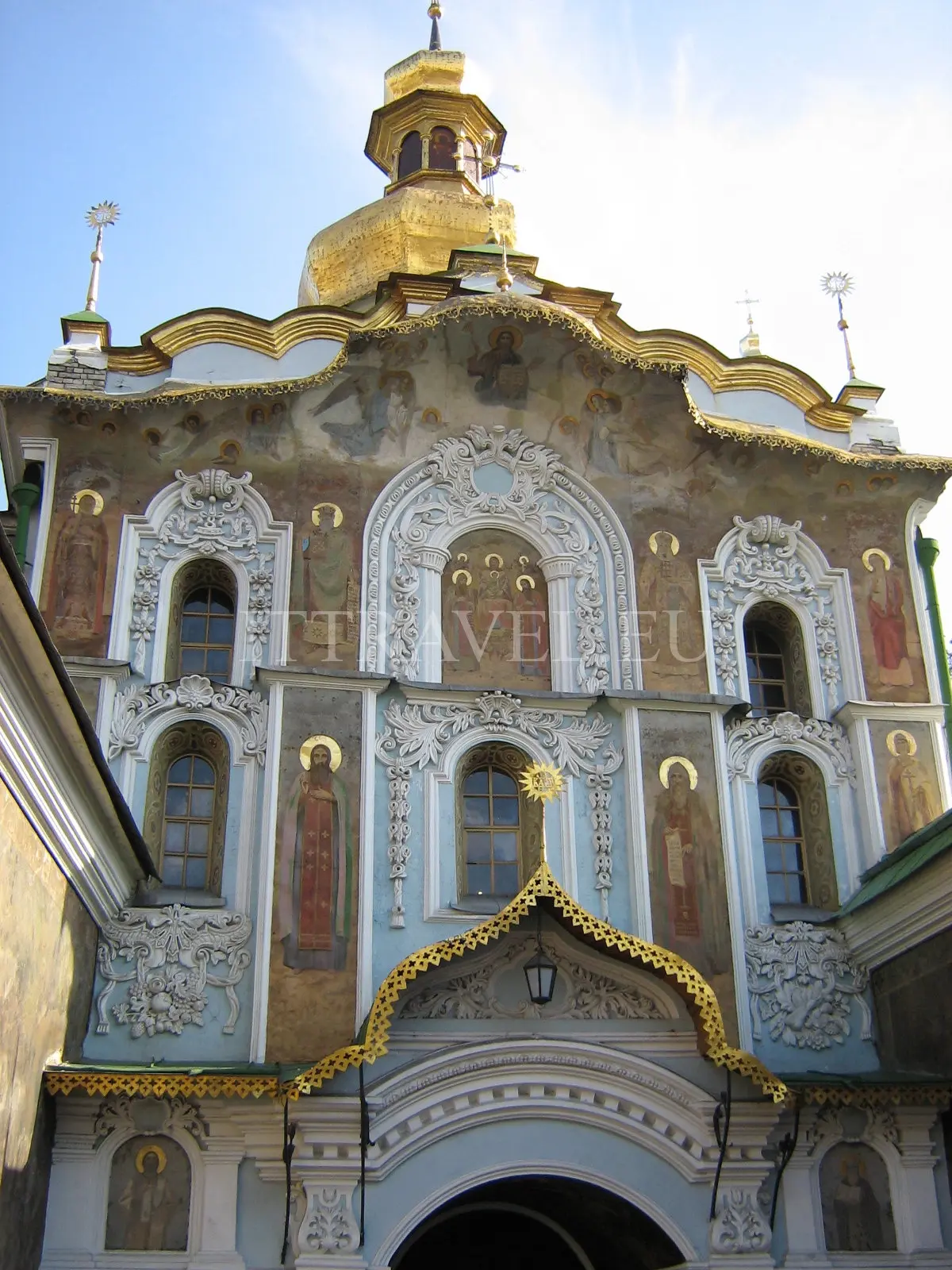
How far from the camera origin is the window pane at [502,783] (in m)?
12.7

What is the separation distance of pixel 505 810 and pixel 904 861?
304cm

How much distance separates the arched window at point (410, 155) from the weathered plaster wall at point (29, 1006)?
1401 cm

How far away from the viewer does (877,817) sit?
1274cm

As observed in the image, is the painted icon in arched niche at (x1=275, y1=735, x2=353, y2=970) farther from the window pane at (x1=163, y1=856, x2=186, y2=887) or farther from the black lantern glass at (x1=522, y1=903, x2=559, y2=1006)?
the black lantern glass at (x1=522, y1=903, x2=559, y2=1006)

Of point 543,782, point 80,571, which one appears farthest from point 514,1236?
point 80,571

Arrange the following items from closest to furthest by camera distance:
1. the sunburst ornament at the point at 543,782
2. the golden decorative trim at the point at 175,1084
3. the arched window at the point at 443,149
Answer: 1. the golden decorative trim at the point at 175,1084
2. the sunburst ornament at the point at 543,782
3. the arched window at the point at 443,149

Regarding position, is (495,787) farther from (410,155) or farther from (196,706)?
(410,155)

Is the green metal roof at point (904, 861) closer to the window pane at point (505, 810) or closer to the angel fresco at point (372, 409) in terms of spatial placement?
the window pane at point (505, 810)

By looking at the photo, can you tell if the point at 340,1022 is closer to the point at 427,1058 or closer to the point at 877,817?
the point at 427,1058

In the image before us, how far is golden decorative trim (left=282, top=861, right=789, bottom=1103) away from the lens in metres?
10.3

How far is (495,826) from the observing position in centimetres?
1254

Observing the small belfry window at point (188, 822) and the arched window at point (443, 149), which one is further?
the arched window at point (443, 149)

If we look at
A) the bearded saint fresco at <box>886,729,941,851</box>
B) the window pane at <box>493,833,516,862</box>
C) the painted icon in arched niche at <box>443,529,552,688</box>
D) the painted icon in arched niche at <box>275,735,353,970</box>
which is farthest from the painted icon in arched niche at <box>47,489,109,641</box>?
the bearded saint fresco at <box>886,729,941,851</box>

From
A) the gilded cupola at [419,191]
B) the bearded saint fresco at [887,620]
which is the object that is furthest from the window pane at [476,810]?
the gilded cupola at [419,191]
